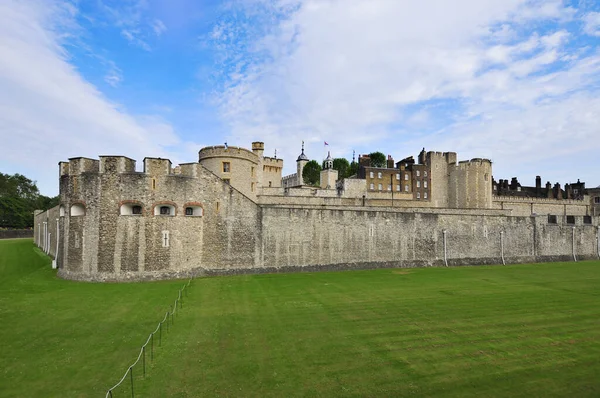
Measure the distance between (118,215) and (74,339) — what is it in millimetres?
12651

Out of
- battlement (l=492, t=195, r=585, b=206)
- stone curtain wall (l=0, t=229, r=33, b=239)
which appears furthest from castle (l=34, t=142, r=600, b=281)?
stone curtain wall (l=0, t=229, r=33, b=239)

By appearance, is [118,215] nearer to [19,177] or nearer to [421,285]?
[421,285]

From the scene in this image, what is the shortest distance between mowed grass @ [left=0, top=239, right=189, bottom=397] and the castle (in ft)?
7.90

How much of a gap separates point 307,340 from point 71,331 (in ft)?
30.1

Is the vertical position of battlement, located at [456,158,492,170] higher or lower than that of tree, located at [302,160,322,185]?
lower

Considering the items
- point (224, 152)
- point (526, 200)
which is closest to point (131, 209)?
point (224, 152)

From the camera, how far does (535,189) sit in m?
77.7

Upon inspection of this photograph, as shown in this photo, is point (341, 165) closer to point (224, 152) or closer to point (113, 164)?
point (224, 152)

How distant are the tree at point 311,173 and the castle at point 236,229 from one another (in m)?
41.5

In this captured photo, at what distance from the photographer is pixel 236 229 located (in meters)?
28.0

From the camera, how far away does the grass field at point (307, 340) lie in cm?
996

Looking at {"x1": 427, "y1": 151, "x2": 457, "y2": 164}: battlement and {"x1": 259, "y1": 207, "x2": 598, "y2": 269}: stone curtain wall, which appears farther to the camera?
{"x1": 427, "y1": 151, "x2": 457, "y2": 164}: battlement

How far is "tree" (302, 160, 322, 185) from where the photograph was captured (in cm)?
9112

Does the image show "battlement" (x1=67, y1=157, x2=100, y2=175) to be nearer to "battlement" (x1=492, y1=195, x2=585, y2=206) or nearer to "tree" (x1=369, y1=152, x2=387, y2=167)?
"battlement" (x1=492, y1=195, x2=585, y2=206)
